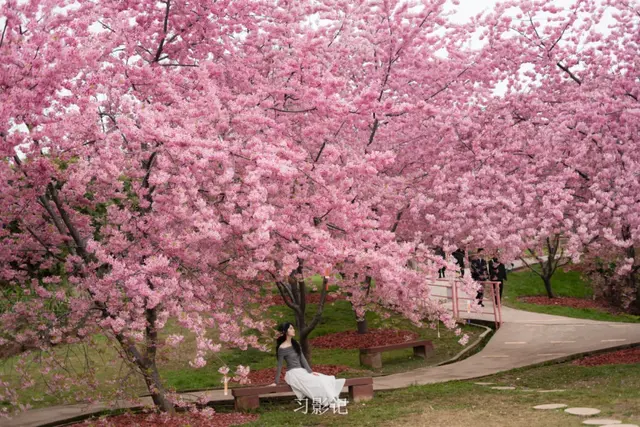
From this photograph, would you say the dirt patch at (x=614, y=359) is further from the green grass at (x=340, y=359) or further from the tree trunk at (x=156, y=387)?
the tree trunk at (x=156, y=387)

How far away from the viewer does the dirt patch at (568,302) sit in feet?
75.8

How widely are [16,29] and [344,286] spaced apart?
6.76 meters

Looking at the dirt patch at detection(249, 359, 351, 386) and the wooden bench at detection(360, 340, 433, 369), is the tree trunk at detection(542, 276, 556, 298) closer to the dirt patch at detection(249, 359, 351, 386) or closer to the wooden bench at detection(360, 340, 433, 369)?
the wooden bench at detection(360, 340, 433, 369)

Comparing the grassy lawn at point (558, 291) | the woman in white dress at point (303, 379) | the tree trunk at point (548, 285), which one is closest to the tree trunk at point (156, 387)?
the woman in white dress at point (303, 379)

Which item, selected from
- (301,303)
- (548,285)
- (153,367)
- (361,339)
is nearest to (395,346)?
(361,339)

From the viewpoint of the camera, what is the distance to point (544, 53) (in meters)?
13.9

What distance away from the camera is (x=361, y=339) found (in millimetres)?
17359

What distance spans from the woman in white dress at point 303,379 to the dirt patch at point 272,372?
105 inches

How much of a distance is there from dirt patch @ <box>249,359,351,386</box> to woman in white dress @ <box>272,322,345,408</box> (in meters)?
2.66

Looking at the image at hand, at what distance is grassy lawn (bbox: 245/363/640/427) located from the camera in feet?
26.4

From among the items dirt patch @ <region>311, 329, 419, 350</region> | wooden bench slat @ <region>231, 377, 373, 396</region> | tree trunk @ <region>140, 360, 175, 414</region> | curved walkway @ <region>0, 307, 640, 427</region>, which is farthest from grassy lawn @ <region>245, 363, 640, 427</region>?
dirt patch @ <region>311, 329, 419, 350</region>

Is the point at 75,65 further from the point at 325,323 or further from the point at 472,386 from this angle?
the point at 325,323

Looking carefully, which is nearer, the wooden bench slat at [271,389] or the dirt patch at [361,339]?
the wooden bench slat at [271,389]

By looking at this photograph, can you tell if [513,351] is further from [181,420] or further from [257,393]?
[181,420]
